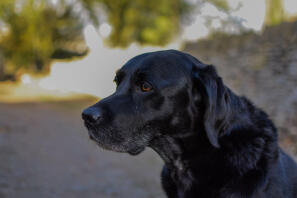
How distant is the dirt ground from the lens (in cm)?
528

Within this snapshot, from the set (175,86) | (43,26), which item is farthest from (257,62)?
(43,26)

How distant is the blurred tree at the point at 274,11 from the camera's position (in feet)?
25.2

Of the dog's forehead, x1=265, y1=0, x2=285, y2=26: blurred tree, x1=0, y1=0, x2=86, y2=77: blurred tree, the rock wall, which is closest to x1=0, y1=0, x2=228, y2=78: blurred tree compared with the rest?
x1=0, y1=0, x2=86, y2=77: blurred tree

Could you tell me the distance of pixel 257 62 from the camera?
19.0 feet

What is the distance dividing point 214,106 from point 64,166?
472 cm

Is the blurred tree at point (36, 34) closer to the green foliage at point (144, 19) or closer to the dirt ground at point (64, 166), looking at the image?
the green foliage at point (144, 19)

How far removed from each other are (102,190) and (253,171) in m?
3.51

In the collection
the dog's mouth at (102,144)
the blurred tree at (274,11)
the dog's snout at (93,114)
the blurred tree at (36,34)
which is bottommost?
the dog's mouth at (102,144)

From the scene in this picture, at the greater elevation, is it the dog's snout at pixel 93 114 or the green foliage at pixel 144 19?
the green foliage at pixel 144 19

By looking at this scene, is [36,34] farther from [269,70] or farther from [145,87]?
[145,87]

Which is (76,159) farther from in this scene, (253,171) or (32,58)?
(32,58)

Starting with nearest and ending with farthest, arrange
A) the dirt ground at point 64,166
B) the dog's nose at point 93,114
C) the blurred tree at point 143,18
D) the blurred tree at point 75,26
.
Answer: the dog's nose at point 93,114 → the dirt ground at point 64,166 → the blurred tree at point 75,26 → the blurred tree at point 143,18

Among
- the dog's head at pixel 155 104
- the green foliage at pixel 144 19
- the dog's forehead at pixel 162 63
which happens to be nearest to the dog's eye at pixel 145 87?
the dog's head at pixel 155 104

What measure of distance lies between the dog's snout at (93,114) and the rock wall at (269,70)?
3434mm
